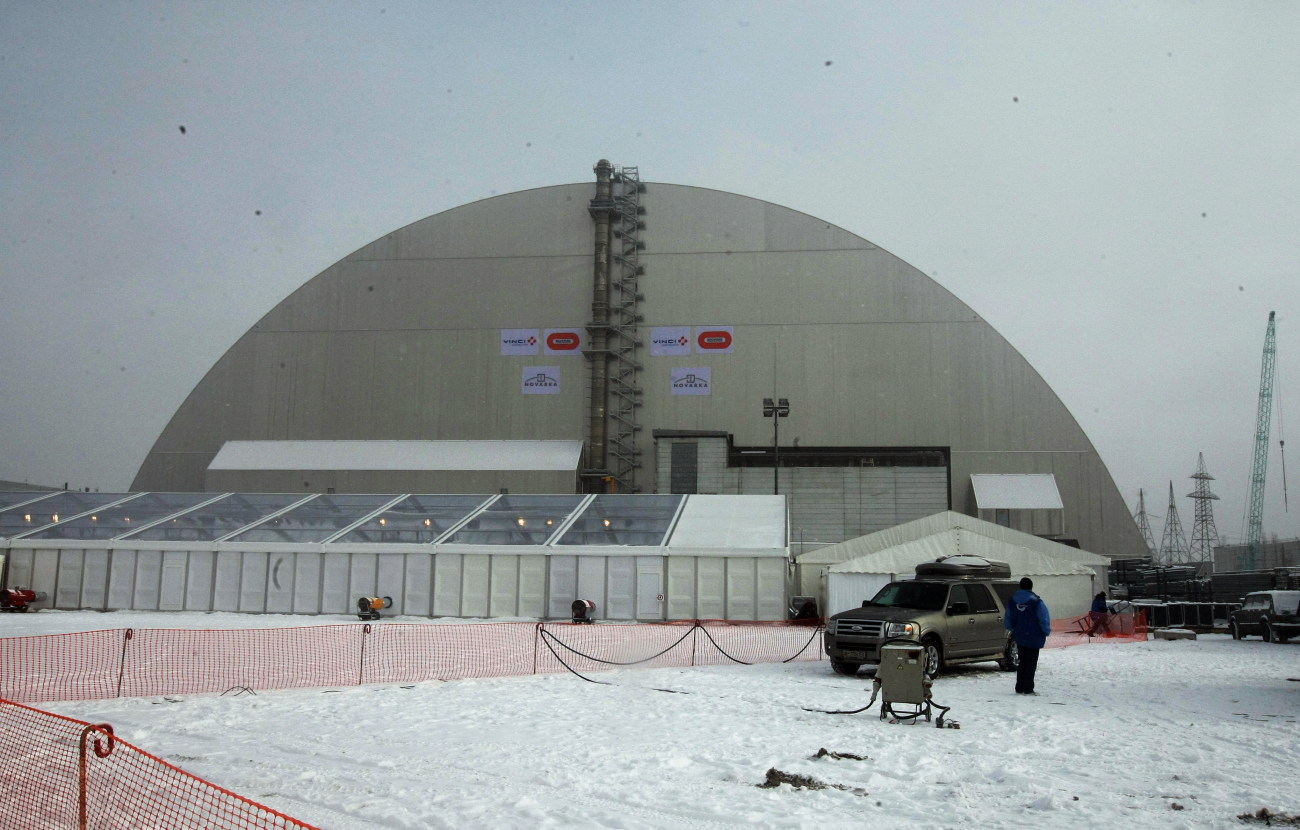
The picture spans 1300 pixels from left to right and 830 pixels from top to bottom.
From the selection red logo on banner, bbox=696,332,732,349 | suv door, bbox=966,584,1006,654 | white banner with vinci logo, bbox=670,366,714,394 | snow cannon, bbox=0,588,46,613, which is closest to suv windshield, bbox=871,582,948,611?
suv door, bbox=966,584,1006,654

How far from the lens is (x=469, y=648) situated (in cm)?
1866

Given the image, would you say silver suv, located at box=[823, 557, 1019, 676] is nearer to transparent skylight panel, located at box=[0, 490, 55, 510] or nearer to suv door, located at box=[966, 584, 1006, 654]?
suv door, located at box=[966, 584, 1006, 654]

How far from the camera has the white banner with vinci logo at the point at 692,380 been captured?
44.2 m

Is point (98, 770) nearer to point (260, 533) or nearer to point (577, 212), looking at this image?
point (260, 533)

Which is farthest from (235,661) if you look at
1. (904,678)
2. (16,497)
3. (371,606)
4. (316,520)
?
(16,497)

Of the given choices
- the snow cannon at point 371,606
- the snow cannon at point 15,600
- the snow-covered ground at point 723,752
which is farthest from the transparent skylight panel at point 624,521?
the snow cannon at point 15,600

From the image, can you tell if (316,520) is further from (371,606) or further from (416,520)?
(371,606)

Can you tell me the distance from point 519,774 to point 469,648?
11.0 m

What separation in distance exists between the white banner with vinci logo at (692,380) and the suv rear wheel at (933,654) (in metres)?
29.1

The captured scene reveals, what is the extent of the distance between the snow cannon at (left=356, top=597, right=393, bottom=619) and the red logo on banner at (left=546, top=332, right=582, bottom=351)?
1962 cm

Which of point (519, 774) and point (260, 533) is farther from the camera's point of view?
point (260, 533)

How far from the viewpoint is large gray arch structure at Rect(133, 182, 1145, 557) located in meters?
42.6

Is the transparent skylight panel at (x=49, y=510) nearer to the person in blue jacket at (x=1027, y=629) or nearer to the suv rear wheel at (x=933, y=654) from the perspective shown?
the suv rear wheel at (x=933, y=654)

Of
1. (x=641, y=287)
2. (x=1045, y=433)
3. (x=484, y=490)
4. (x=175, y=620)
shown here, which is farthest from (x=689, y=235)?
(x=175, y=620)
